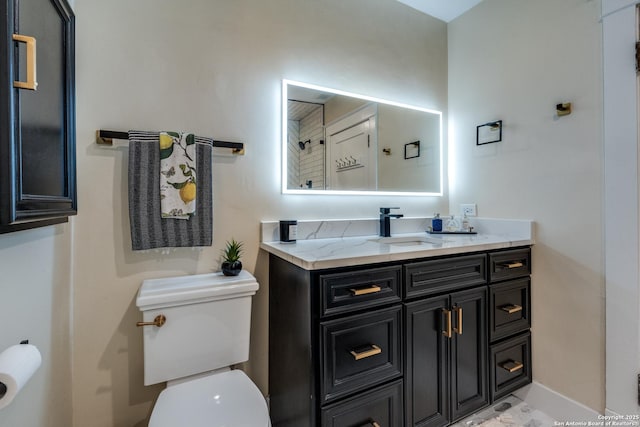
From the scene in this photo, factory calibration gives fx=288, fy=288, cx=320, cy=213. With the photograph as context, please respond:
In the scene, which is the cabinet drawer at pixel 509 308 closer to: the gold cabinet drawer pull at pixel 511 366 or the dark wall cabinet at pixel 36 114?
the gold cabinet drawer pull at pixel 511 366

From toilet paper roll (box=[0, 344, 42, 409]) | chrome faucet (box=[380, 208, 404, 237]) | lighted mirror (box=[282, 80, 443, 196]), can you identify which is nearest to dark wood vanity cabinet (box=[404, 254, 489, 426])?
chrome faucet (box=[380, 208, 404, 237])

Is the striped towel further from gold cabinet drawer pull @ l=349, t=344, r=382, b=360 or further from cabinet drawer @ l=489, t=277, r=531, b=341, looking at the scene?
cabinet drawer @ l=489, t=277, r=531, b=341

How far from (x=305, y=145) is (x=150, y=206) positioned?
867mm

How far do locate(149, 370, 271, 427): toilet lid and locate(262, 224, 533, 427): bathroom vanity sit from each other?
20 cm

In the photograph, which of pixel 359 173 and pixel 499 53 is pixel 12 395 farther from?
pixel 499 53

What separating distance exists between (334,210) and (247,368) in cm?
100

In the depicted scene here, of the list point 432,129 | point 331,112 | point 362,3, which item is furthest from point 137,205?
point 432,129

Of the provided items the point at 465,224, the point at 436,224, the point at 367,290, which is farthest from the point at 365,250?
the point at 465,224

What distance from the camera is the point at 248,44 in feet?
5.08

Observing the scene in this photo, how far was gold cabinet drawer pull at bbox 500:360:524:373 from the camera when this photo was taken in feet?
5.10

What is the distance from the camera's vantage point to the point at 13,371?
1.88ft

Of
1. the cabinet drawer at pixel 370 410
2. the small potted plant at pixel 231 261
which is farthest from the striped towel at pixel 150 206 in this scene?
the cabinet drawer at pixel 370 410

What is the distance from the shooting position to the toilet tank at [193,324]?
3.75ft

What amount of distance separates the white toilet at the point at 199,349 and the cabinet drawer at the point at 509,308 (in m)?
1.21
